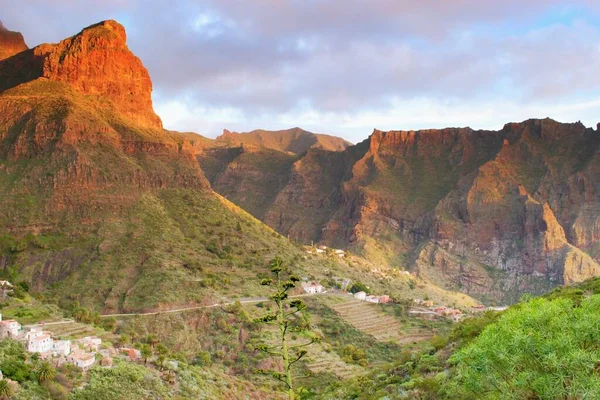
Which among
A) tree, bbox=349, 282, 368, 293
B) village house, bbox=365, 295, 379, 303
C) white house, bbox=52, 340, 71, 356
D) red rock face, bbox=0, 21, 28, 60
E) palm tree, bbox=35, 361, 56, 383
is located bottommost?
village house, bbox=365, 295, 379, 303

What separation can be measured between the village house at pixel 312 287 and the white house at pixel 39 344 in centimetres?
5403

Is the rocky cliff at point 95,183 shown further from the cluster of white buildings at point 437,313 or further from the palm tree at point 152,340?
the cluster of white buildings at point 437,313

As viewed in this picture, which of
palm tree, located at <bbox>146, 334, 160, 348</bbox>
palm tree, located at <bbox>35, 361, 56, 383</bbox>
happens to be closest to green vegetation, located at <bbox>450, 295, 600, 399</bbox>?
palm tree, located at <bbox>35, 361, 56, 383</bbox>

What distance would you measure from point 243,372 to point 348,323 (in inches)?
845

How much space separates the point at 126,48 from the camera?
407ft

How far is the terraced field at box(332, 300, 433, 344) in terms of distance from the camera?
8570 centimetres

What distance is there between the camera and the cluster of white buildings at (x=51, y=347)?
47312 millimetres

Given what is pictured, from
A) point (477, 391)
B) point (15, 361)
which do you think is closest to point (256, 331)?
point (15, 361)

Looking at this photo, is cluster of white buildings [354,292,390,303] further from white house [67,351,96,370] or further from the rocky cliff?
white house [67,351,96,370]

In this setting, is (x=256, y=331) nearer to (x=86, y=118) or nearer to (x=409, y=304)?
(x=409, y=304)

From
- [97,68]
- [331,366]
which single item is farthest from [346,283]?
[97,68]

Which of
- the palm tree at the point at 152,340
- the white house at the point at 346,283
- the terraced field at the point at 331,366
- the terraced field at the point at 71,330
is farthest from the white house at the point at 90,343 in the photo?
the white house at the point at 346,283

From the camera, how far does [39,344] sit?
47500 millimetres

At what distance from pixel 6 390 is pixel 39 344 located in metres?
7.83
